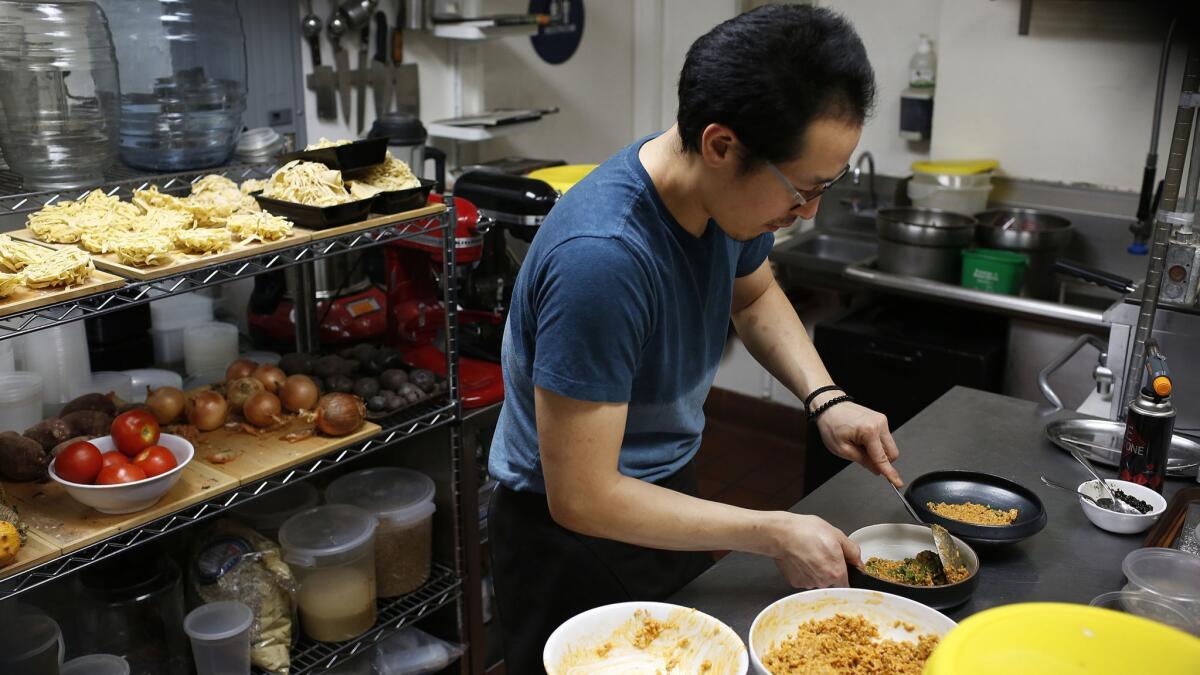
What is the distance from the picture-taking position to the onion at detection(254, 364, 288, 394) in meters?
2.25

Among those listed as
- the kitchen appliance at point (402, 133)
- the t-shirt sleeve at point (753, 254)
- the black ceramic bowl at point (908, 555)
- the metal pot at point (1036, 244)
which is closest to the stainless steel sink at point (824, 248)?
the metal pot at point (1036, 244)

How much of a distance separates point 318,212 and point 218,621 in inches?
32.6

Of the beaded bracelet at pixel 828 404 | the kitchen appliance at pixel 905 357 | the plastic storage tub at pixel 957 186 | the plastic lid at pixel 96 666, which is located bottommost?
the plastic lid at pixel 96 666

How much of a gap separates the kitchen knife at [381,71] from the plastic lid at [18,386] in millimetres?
1330

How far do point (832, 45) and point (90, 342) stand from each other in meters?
1.83

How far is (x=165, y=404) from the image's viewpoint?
6.95 feet

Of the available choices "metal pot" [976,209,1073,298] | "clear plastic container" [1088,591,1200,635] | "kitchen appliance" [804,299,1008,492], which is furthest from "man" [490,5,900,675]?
"metal pot" [976,209,1073,298]

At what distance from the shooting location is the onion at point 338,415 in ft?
7.02

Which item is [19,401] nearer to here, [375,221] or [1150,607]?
[375,221]

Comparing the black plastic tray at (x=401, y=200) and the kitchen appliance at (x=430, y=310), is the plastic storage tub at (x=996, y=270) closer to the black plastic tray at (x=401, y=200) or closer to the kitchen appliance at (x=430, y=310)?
the kitchen appliance at (x=430, y=310)

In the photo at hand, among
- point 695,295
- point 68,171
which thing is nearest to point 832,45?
point 695,295

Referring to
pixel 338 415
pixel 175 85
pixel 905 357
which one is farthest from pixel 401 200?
pixel 905 357

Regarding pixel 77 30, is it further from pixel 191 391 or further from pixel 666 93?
pixel 666 93

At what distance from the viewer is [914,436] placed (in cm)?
202
